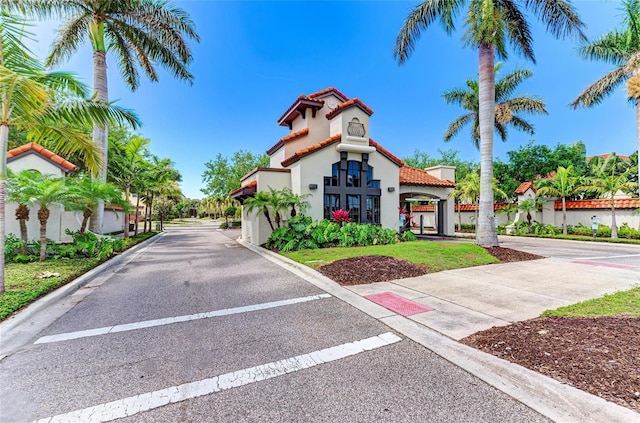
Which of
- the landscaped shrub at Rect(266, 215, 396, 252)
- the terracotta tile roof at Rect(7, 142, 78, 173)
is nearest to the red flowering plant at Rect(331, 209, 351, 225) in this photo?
the landscaped shrub at Rect(266, 215, 396, 252)

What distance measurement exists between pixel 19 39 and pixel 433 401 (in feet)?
32.2

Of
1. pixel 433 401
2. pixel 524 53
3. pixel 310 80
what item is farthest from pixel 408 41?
pixel 433 401

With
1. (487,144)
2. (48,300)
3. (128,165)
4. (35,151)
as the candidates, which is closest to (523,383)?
(48,300)

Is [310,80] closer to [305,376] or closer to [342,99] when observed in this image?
[342,99]

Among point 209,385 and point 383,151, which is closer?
point 209,385

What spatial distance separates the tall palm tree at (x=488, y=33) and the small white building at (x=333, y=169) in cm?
438

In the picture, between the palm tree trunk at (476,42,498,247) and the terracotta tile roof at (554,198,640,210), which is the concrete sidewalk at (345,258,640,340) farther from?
the terracotta tile roof at (554,198,640,210)

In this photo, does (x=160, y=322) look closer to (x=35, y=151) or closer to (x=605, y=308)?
(x=605, y=308)

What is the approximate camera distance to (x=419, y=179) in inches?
723

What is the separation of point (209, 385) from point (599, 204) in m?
27.3

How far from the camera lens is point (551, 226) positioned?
2120cm

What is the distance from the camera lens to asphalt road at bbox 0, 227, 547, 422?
8.36 feet

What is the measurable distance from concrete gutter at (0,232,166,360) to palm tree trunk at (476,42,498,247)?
1357cm

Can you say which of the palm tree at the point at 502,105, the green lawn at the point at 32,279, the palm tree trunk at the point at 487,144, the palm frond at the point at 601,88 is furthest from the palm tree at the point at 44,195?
the palm frond at the point at 601,88
